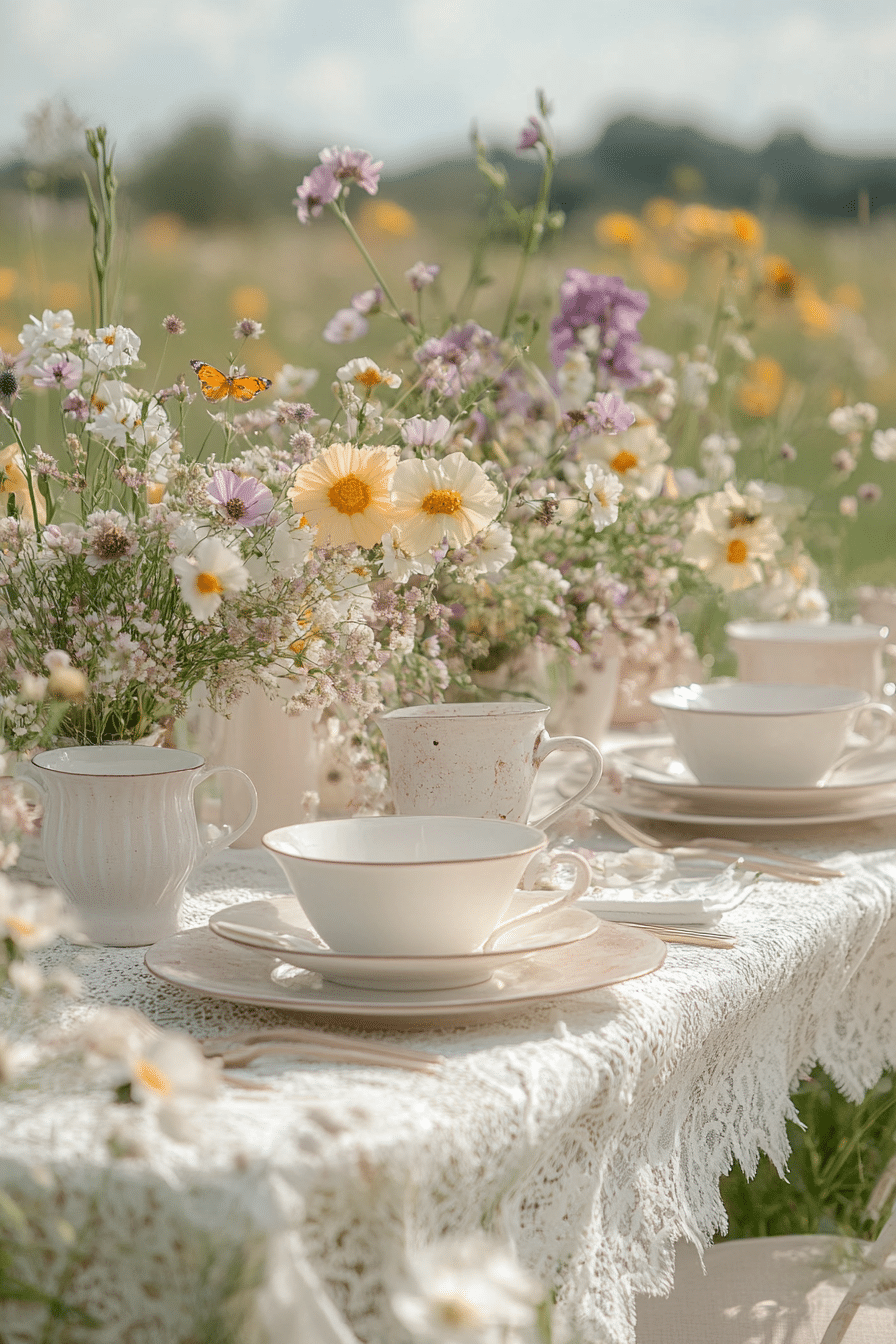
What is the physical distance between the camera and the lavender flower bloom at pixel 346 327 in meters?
1.31

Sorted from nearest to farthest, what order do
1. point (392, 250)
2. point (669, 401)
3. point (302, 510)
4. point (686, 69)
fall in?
point (302, 510) < point (669, 401) < point (392, 250) < point (686, 69)

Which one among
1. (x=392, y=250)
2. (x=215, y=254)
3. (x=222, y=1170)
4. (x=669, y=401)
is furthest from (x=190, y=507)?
(x=215, y=254)

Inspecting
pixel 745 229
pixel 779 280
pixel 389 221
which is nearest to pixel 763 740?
pixel 779 280

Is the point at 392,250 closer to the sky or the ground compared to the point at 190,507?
closer to the sky

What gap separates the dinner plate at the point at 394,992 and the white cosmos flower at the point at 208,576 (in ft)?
0.66

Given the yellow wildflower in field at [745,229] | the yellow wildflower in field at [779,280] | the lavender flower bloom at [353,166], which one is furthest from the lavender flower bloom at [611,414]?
the yellow wildflower in field at [745,229]

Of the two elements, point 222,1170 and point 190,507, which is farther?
point 190,507

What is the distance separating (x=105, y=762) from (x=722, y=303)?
4.28ft

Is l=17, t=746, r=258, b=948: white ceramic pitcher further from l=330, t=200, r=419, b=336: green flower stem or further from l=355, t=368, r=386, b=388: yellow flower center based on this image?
l=330, t=200, r=419, b=336: green flower stem

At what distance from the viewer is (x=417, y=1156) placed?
0.55 m

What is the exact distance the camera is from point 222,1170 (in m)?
0.52

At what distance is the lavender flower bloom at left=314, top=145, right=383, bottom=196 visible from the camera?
44.8 inches

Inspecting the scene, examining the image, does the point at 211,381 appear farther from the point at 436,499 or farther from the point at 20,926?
the point at 20,926

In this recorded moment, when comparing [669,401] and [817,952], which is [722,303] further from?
[817,952]
